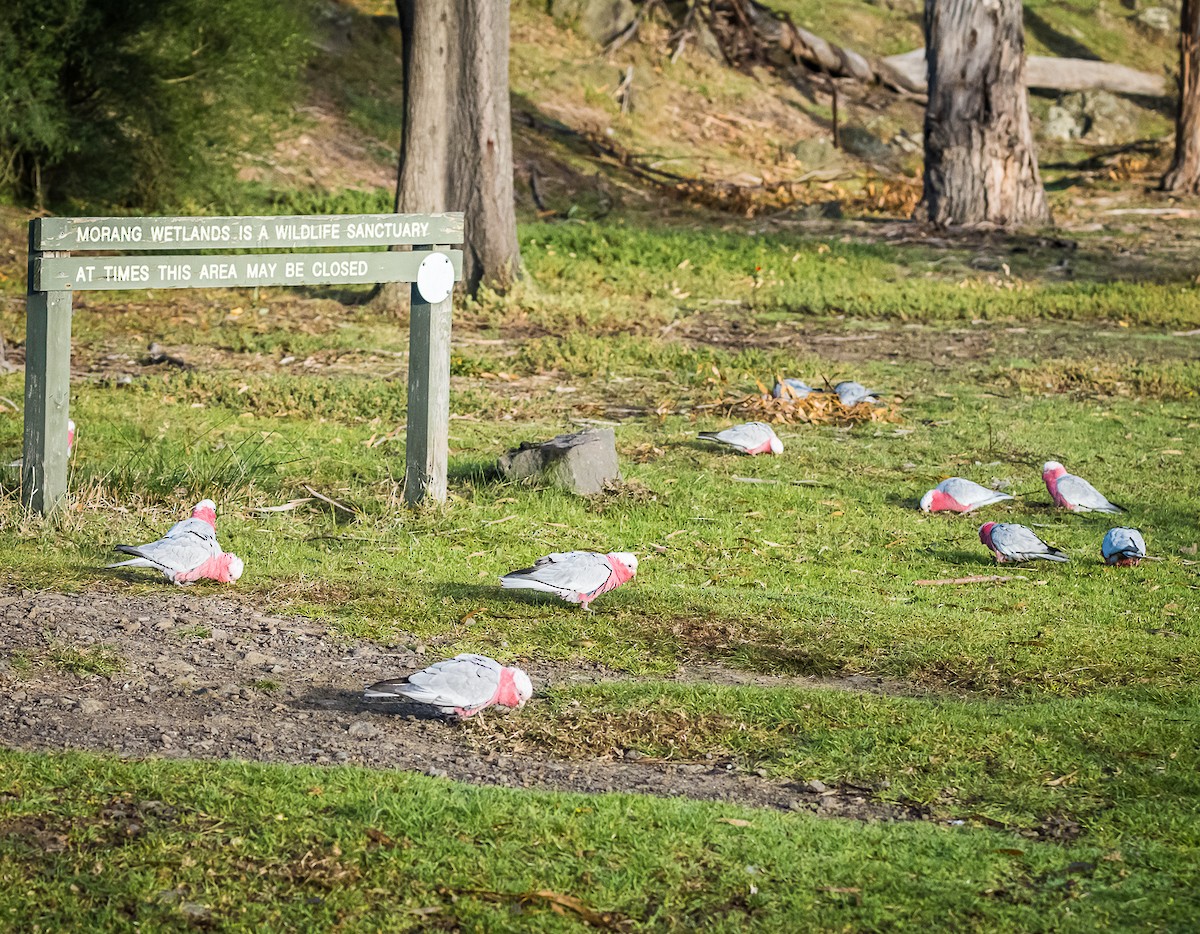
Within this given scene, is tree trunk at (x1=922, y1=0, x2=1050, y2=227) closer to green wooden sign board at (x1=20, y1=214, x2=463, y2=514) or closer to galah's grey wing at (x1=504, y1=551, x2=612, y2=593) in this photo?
green wooden sign board at (x1=20, y1=214, x2=463, y2=514)

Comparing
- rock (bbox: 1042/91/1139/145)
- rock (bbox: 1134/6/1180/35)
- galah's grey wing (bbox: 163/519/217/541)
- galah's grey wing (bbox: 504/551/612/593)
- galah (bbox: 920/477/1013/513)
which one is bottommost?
galah (bbox: 920/477/1013/513)

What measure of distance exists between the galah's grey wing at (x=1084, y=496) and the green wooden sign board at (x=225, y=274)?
135 inches

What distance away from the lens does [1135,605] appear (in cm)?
664

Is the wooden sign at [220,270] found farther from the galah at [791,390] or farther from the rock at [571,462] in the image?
the galah at [791,390]

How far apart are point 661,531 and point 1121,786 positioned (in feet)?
11.7

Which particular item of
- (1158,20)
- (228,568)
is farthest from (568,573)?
(1158,20)

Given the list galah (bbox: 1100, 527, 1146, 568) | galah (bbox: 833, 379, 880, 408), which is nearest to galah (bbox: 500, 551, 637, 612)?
galah (bbox: 1100, 527, 1146, 568)

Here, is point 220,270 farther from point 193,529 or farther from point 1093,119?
point 1093,119

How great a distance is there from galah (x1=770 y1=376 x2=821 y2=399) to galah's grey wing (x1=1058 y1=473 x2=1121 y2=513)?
2.85m

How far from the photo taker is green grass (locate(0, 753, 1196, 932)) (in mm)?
3670

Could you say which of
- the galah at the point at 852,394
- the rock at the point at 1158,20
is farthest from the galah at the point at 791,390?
the rock at the point at 1158,20

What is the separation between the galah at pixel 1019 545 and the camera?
7.16 meters

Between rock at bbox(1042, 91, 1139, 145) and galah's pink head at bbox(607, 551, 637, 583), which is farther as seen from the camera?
rock at bbox(1042, 91, 1139, 145)

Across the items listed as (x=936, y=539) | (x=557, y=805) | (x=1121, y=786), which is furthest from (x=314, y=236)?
(x=1121, y=786)
